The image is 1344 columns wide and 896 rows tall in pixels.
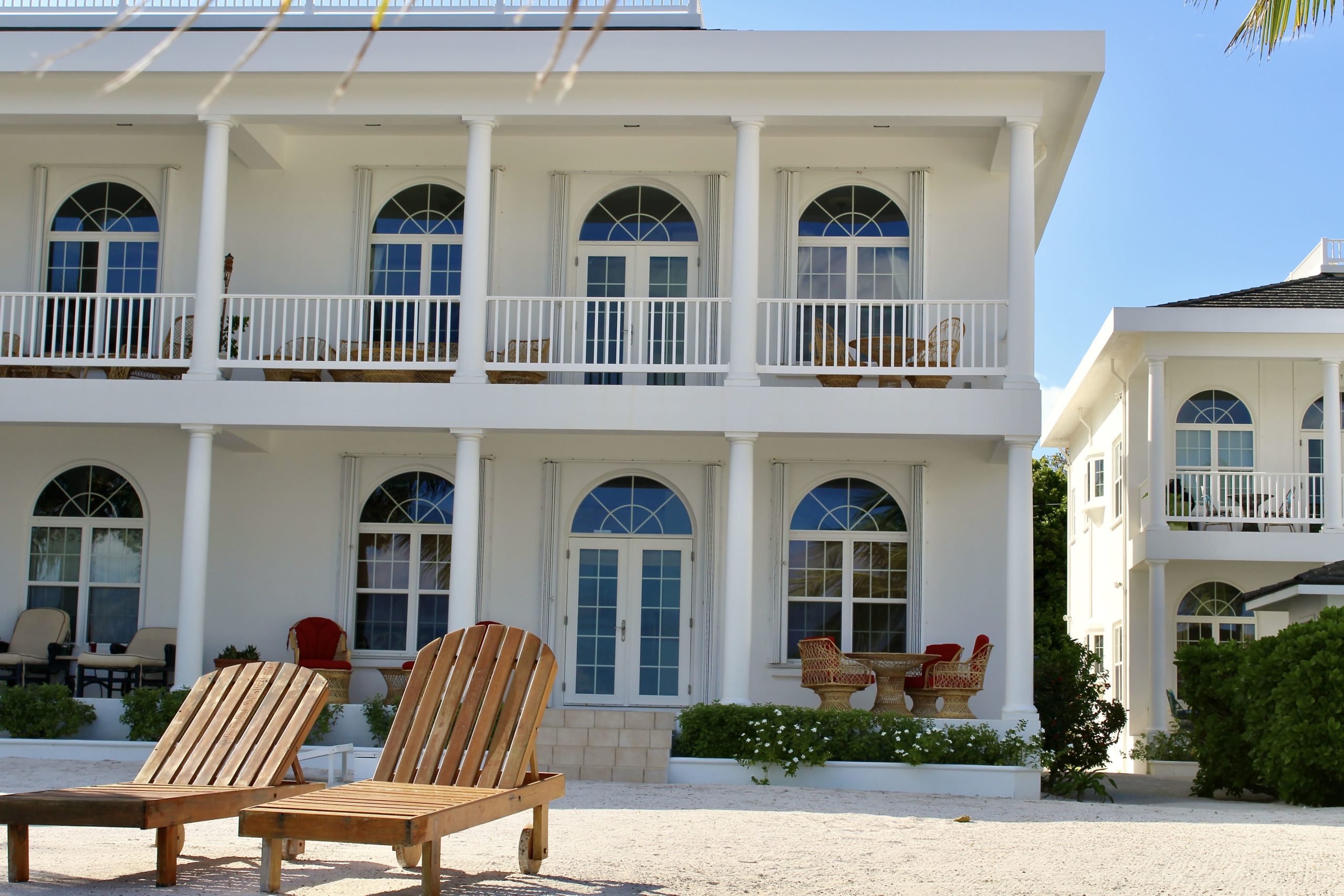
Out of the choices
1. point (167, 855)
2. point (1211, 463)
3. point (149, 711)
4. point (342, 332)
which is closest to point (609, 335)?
point (342, 332)

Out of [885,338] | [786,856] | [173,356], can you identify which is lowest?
[786,856]

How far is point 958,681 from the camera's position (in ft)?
41.5

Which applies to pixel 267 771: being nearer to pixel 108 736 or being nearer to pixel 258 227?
pixel 108 736

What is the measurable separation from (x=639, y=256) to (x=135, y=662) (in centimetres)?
638

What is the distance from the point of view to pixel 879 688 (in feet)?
42.6

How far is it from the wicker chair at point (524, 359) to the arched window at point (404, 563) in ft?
5.16

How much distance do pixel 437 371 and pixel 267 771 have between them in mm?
8140

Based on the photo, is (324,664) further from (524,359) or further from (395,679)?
(524,359)

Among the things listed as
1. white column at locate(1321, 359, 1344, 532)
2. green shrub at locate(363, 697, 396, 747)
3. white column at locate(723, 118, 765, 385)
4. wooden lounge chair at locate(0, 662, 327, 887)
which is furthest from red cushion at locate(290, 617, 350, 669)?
white column at locate(1321, 359, 1344, 532)

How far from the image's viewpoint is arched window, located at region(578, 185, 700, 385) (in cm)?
1500

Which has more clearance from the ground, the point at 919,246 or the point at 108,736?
the point at 919,246

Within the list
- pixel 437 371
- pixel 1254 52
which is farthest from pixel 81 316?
pixel 1254 52

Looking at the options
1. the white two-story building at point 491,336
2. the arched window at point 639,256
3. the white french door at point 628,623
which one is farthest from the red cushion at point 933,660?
the arched window at point 639,256

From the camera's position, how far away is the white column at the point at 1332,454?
1766 cm
